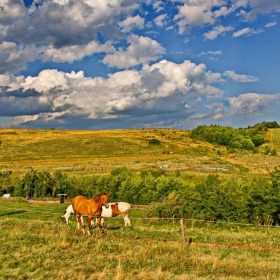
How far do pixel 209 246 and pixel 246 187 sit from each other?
1325 centimetres

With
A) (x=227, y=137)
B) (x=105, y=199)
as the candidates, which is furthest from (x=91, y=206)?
(x=227, y=137)

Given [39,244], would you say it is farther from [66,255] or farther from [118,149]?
[118,149]

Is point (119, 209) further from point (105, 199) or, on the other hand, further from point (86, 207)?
point (105, 199)

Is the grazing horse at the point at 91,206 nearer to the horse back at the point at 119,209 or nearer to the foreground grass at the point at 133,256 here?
the foreground grass at the point at 133,256

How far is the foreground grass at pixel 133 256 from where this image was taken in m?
9.45

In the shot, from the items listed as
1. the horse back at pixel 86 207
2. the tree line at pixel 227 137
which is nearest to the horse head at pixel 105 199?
the horse back at pixel 86 207

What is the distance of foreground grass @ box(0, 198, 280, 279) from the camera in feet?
31.0

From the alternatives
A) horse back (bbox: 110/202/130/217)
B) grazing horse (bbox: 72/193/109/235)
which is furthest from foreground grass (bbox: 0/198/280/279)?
horse back (bbox: 110/202/130/217)

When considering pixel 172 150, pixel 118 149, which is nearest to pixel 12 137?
pixel 118 149

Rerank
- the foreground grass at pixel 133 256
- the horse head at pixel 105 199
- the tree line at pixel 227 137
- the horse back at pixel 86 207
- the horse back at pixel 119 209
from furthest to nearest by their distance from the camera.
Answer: the tree line at pixel 227 137, the horse back at pixel 119 209, the horse back at pixel 86 207, the horse head at pixel 105 199, the foreground grass at pixel 133 256

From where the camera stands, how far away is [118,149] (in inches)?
3863

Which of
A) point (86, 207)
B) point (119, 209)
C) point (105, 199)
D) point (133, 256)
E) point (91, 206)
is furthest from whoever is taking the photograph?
point (119, 209)

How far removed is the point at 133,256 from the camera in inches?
437

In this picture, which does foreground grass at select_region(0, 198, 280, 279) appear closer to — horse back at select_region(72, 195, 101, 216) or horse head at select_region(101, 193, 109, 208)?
horse back at select_region(72, 195, 101, 216)
